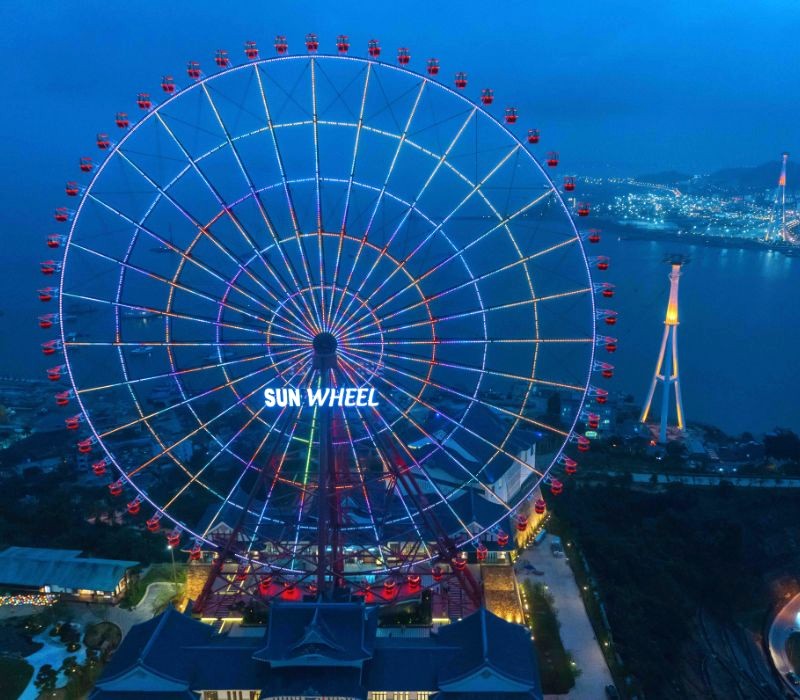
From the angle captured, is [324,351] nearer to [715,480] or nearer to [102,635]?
[102,635]

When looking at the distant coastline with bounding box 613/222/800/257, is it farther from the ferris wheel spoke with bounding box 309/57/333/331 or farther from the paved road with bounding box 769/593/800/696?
the ferris wheel spoke with bounding box 309/57/333/331

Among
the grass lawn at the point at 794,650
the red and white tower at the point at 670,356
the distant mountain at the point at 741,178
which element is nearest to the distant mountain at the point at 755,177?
the distant mountain at the point at 741,178

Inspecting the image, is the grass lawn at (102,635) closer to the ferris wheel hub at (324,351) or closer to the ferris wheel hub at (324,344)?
the ferris wheel hub at (324,351)

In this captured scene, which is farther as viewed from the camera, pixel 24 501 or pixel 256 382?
pixel 256 382

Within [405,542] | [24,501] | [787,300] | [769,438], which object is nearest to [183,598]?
[405,542]

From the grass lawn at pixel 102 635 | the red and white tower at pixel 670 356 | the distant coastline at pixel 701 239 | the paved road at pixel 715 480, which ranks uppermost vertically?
the distant coastline at pixel 701 239

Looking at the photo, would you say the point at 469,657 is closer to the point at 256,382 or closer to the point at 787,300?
the point at 256,382
